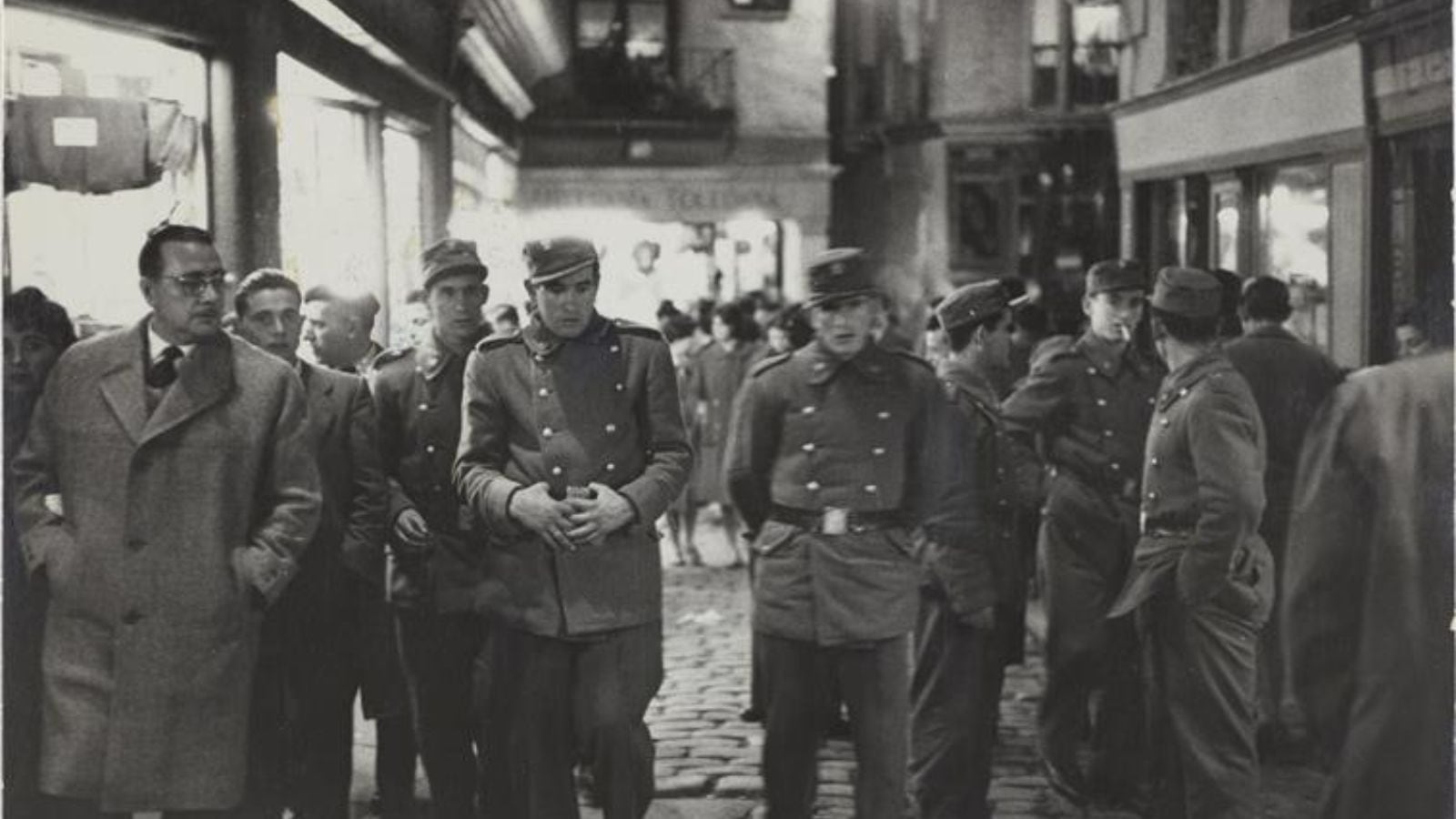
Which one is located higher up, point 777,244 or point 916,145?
point 916,145

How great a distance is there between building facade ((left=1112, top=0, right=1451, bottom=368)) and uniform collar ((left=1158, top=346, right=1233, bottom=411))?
253cm

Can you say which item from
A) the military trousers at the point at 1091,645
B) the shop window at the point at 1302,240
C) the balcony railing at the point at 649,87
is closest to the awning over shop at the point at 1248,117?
the shop window at the point at 1302,240

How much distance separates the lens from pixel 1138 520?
759 cm

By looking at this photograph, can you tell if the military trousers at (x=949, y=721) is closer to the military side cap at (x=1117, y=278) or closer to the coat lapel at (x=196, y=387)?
the military side cap at (x=1117, y=278)

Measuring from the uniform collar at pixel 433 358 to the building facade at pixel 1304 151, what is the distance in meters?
4.93

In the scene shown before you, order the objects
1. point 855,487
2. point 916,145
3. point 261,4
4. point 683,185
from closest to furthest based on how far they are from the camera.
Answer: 1. point 855,487
2. point 261,4
3. point 683,185
4. point 916,145

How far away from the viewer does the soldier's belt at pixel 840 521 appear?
6148mm

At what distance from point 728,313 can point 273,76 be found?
7.27 m

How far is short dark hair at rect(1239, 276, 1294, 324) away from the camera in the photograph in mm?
8555

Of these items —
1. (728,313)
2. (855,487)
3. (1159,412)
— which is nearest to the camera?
(855,487)

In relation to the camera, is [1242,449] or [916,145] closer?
[1242,449]

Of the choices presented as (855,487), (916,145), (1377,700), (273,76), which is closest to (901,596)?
(855,487)

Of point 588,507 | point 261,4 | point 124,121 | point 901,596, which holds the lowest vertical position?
point 901,596

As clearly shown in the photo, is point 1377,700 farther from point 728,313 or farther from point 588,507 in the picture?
point 728,313
